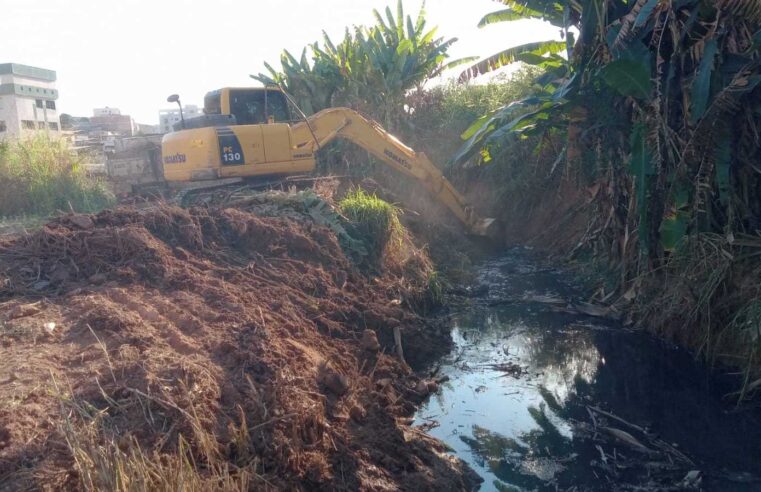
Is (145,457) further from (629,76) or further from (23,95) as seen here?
(23,95)

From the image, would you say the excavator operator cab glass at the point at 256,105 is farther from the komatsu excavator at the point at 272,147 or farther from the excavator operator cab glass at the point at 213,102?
the komatsu excavator at the point at 272,147

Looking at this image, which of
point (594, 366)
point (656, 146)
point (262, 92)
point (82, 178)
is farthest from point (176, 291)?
point (82, 178)

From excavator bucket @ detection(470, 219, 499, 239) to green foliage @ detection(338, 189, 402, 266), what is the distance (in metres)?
2.89

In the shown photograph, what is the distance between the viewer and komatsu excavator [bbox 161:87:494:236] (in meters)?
11.4

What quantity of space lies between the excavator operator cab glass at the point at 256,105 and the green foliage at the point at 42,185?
3.64m

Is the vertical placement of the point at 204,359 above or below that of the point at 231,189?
below

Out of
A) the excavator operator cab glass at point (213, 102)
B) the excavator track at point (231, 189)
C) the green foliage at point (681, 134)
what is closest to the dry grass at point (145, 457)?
the green foliage at point (681, 134)

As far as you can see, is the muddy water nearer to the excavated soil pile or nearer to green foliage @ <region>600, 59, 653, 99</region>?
the excavated soil pile

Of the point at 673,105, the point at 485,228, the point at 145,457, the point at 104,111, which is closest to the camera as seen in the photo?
the point at 145,457

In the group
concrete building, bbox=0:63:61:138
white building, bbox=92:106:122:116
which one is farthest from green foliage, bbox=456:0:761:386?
white building, bbox=92:106:122:116

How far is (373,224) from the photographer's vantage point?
10148 mm

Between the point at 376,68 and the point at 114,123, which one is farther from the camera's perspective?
the point at 114,123

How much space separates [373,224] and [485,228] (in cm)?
343

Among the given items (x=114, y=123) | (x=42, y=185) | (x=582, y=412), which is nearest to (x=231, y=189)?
(x=42, y=185)
